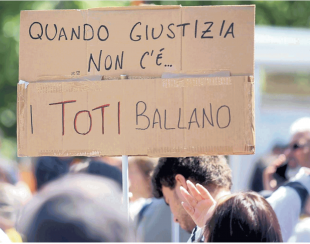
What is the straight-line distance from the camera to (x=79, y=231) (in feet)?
3.65

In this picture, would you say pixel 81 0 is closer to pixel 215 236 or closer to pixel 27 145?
pixel 27 145

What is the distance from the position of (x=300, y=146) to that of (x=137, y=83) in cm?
191

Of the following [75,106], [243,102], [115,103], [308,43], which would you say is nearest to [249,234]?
[243,102]

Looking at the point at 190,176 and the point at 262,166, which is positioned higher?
the point at 190,176

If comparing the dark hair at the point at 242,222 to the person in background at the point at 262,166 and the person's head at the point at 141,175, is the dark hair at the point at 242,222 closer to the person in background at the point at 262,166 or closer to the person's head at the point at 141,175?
the person's head at the point at 141,175

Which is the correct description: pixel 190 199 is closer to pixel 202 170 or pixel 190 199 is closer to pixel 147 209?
pixel 202 170

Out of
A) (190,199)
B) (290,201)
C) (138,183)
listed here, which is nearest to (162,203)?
(138,183)

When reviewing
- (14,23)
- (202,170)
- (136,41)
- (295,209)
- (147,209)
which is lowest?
(147,209)

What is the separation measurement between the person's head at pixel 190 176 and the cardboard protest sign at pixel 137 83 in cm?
47

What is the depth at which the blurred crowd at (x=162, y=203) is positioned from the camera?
3.82ft

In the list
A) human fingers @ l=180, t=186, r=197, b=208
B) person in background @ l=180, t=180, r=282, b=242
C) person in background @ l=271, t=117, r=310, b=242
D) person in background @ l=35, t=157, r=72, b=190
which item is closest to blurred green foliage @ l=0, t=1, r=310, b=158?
person in background @ l=35, t=157, r=72, b=190

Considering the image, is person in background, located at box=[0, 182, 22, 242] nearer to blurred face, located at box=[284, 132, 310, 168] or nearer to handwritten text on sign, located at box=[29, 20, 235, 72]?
handwritten text on sign, located at box=[29, 20, 235, 72]

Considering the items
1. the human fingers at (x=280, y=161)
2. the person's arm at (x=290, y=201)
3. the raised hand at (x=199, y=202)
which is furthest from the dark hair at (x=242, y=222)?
the human fingers at (x=280, y=161)

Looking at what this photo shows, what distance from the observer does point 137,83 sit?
1793 mm
